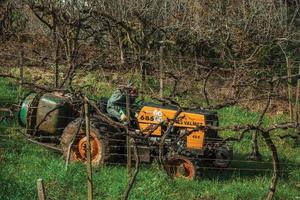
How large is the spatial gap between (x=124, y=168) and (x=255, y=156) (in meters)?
2.81

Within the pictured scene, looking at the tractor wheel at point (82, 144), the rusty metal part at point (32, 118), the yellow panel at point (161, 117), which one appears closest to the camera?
the tractor wheel at point (82, 144)

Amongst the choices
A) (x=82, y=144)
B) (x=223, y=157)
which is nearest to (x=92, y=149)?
(x=82, y=144)

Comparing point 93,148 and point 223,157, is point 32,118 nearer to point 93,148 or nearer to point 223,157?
point 93,148

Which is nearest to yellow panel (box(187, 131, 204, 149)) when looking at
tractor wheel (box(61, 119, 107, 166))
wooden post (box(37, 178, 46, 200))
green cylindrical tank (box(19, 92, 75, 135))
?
tractor wheel (box(61, 119, 107, 166))

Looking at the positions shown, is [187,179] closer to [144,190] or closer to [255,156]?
[144,190]

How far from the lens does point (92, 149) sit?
9.59 m

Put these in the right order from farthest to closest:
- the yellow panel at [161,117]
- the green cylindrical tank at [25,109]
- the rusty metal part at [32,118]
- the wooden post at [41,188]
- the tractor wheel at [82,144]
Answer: the green cylindrical tank at [25,109], the rusty metal part at [32,118], the yellow panel at [161,117], the tractor wheel at [82,144], the wooden post at [41,188]

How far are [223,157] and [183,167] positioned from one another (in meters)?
0.91

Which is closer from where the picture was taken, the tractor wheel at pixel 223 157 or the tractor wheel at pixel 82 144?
the tractor wheel at pixel 82 144

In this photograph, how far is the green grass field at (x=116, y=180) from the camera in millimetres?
8008

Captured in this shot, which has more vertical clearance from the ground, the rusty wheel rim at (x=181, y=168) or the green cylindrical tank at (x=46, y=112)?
the green cylindrical tank at (x=46, y=112)

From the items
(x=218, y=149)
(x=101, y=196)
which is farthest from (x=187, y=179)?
(x=101, y=196)

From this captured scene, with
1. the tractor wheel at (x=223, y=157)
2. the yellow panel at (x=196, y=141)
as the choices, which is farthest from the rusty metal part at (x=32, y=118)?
the tractor wheel at (x=223, y=157)

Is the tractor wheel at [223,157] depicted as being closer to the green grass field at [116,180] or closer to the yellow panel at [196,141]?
the green grass field at [116,180]
